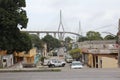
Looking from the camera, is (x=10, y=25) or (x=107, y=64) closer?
(x=10, y=25)

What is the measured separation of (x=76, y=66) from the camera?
62281 mm

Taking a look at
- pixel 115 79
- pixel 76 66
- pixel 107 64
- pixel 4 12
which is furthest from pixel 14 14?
pixel 115 79

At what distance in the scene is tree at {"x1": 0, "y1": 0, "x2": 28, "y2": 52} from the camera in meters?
55.3

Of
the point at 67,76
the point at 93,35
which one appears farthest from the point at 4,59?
the point at 93,35

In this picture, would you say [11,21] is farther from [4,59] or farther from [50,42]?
[50,42]

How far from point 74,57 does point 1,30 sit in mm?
59413

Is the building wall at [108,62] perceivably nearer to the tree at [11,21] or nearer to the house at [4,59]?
the house at [4,59]

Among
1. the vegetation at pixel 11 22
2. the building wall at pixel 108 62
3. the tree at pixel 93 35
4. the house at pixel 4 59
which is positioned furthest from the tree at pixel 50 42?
the vegetation at pixel 11 22

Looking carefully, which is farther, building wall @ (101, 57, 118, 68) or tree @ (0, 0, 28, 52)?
building wall @ (101, 57, 118, 68)

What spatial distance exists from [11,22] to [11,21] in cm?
24

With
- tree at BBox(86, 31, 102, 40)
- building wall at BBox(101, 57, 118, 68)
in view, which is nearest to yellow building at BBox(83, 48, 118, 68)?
building wall at BBox(101, 57, 118, 68)

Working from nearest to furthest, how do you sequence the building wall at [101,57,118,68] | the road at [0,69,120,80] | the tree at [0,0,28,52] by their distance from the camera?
the road at [0,69,120,80], the tree at [0,0,28,52], the building wall at [101,57,118,68]

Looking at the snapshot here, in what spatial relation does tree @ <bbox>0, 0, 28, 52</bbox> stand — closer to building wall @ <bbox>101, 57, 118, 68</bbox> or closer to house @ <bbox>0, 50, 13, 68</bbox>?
house @ <bbox>0, 50, 13, 68</bbox>

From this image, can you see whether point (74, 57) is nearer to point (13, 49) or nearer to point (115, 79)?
point (13, 49)
